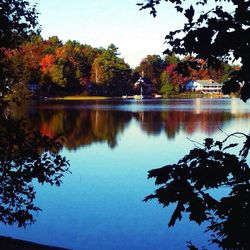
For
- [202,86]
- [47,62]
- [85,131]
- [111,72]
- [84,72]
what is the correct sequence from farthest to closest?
[202,86], [84,72], [111,72], [47,62], [85,131]

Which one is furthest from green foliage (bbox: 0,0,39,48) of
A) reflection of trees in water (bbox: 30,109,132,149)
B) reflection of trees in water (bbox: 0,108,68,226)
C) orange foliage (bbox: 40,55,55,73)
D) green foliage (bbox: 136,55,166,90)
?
green foliage (bbox: 136,55,166,90)

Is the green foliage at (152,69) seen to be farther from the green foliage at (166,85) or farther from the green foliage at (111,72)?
the green foliage at (111,72)

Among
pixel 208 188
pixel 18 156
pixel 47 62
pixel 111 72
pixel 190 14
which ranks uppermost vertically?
pixel 47 62

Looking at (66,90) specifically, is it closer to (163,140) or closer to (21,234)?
(163,140)

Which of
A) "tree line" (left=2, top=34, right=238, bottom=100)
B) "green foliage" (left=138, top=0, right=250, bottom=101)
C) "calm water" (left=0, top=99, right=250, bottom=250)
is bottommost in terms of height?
"calm water" (left=0, top=99, right=250, bottom=250)

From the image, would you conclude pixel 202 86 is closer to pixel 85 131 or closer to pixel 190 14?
pixel 85 131

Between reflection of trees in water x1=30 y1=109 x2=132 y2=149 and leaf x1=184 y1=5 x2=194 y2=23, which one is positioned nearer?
leaf x1=184 y1=5 x2=194 y2=23

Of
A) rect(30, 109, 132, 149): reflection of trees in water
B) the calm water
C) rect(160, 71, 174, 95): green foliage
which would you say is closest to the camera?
the calm water

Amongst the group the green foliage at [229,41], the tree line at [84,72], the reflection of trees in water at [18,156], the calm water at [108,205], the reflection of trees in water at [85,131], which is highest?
the tree line at [84,72]

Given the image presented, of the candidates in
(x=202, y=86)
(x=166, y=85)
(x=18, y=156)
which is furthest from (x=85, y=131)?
(x=202, y=86)

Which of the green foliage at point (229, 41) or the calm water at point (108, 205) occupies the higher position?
the green foliage at point (229, 41)

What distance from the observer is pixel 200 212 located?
7.59 ft

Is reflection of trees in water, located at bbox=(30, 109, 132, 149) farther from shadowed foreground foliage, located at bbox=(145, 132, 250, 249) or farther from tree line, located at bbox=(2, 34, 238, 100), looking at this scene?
tree line, located at bbox=(2, 34, 238, 100)

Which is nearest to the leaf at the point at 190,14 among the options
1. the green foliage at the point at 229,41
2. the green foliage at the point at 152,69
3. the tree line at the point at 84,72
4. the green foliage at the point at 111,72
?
the green foliage at the point at 229,41
